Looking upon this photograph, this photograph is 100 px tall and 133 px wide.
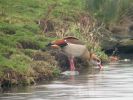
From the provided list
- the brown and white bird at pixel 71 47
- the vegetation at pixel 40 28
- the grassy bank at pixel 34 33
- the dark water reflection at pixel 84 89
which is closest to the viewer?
the dark water reflection at pixel 84 89

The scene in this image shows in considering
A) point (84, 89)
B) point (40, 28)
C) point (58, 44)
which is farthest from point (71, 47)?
point (84, 89)

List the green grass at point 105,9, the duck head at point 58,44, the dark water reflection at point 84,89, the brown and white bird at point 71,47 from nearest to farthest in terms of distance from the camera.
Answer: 1. the dark water reflection at point 84,89
2. the duck head at point 58,44
3. the brown and white bird at point 71,47
4. the green grass at point 105,9

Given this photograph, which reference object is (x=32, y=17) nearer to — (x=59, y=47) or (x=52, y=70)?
(x=59, y=47)

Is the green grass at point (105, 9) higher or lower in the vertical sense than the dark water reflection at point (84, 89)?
higher

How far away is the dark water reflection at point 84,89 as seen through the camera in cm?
1631

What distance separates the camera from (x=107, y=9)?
1481 inches

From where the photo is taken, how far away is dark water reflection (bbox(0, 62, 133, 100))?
16.3 metres

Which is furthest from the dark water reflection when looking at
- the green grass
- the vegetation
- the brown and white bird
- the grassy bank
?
the green grass

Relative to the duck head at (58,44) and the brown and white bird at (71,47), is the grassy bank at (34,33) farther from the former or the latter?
the brown and white bird at (71,47)

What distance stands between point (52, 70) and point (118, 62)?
26.1 ft

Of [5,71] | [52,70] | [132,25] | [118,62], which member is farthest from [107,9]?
[5,71]

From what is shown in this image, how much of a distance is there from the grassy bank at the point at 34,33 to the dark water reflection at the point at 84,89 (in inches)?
30.0

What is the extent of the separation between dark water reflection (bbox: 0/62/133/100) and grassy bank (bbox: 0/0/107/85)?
2.50 ft

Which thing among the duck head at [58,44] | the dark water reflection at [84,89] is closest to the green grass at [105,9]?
the duck head at [58,44]
